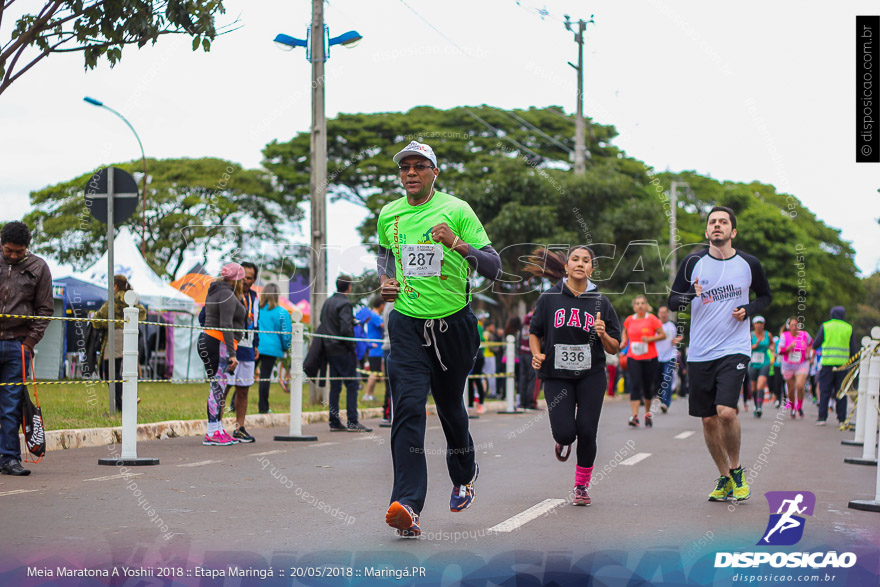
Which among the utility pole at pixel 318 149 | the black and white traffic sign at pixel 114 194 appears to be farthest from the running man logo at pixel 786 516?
the utility pole at pixel 318 149

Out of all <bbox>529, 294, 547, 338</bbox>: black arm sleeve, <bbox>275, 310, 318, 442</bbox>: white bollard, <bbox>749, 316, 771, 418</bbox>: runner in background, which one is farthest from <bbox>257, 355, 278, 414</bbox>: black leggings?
<bbox>749, 316, 771, 418</bbox>: runner in background

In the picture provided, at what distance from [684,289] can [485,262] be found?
110 inches

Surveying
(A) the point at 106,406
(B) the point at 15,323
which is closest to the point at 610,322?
(B) the point at 15,323

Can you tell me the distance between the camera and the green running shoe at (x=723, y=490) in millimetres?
7680

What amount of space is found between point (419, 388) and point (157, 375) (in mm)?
21459

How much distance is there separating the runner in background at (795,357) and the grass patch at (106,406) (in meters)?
7.88

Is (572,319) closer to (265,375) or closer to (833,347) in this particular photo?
(265,375)

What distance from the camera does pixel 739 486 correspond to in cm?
765

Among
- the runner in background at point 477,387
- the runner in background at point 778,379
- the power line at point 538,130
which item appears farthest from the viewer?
the power line at point 538,130

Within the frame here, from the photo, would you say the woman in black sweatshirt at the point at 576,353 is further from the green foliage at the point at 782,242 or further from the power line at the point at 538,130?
the power line at the point at 538,130

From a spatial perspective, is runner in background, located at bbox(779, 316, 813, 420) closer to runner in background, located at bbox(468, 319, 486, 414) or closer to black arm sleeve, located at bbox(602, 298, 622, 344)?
runner in background, located at bbox(468, 319, 486, 414)

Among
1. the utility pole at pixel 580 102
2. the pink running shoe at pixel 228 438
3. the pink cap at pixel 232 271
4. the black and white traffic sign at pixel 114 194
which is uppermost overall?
the utility pole at pixel 580 102

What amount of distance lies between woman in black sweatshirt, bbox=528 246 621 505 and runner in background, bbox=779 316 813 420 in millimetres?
12697

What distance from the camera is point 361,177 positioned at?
4144 centimetres
